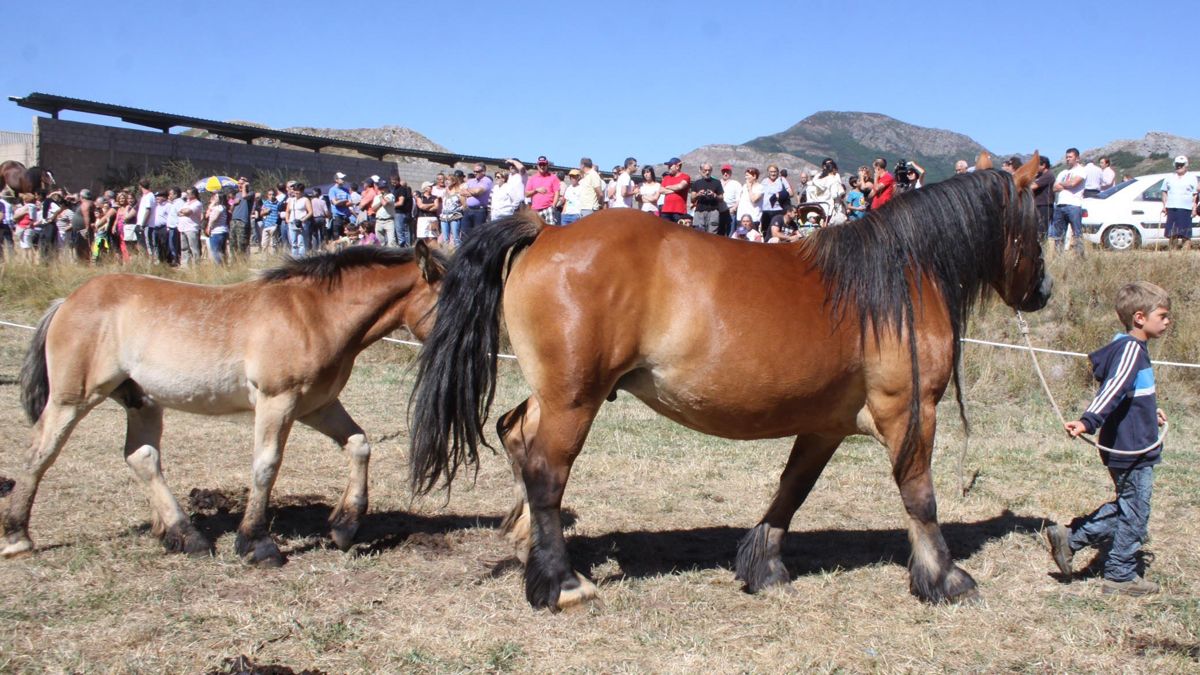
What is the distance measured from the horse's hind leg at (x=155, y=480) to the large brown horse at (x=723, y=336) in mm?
1463

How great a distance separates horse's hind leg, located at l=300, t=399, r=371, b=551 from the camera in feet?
19.0

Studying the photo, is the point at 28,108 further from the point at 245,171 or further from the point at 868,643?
the point at 868,643

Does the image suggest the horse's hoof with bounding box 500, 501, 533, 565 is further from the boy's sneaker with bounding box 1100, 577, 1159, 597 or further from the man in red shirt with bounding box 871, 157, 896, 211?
the man in red shirt with bounding box 871, 157, 896, 211

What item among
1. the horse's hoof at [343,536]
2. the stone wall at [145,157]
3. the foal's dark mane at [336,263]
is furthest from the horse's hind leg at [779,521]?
the stone wall at [145,157]

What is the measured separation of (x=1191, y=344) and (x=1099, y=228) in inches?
238

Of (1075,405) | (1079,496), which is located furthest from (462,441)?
(1075,405)

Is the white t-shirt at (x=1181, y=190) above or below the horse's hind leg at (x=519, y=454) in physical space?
above

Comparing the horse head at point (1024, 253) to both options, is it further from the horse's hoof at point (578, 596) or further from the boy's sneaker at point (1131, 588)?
the horse's hoof at point (578, 596)

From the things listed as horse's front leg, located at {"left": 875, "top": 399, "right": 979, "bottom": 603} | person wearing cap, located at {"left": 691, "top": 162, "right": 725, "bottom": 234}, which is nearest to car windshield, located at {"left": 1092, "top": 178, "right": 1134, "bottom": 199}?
person wearing cap, located at {"left": 691, "top": 162, "right": 725, "bottom": 234}

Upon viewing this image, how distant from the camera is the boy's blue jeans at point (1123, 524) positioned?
16.5ft

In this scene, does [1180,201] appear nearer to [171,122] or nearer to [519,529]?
[519,529]

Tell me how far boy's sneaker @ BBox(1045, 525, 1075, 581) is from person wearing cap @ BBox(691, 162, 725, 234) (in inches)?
346

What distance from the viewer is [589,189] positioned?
14.2 m

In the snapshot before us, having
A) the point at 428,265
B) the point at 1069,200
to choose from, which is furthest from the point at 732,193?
the point at 428,265
